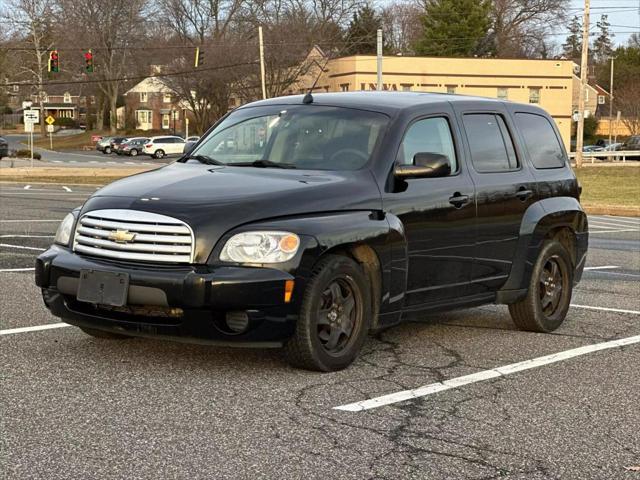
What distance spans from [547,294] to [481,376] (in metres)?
2.00

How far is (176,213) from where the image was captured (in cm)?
594

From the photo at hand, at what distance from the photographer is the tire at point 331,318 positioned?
6.04 metres

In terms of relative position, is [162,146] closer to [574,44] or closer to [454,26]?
[454,26]

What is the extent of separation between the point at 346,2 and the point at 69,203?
58978mm

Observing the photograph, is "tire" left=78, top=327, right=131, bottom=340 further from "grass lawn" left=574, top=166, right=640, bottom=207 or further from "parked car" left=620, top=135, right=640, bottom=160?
"parked car" left=620, top=135, right=640, bottom=160

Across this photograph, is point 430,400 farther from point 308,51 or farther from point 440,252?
point 308,51

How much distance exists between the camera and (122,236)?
19.7 feet

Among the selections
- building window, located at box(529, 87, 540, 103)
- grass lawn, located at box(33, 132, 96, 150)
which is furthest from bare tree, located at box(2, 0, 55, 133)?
building window, located at box(529, 87, 540, 103)

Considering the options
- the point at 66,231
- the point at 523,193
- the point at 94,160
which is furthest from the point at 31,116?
the point at 66,231

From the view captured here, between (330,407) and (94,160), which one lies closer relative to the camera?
(330,407)

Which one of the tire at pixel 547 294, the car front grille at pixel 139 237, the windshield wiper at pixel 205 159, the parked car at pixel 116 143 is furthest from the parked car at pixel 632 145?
the car front grille at pixel 139 237

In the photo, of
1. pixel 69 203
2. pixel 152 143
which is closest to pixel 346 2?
pixel 152 143

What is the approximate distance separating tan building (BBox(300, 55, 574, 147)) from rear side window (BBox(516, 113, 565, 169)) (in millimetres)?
56500

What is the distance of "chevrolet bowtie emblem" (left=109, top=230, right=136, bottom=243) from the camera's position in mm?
5973
